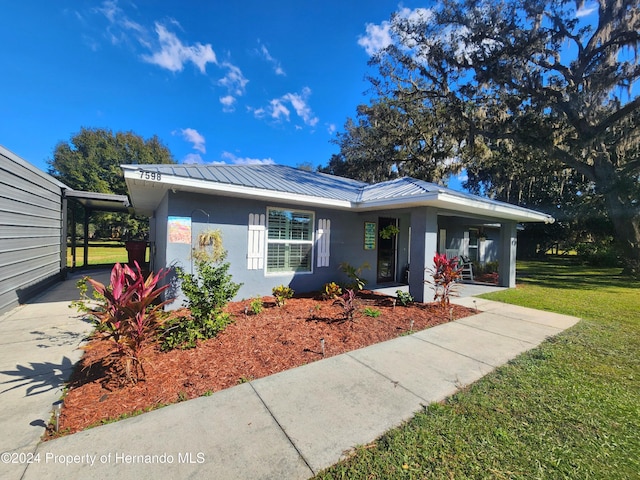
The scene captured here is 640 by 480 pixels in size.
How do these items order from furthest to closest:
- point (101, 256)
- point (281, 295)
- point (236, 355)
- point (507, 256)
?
point (101, 256) < point (507, 256) < point (281, 295) < point (236, 355)

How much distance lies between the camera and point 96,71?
39.3 feet

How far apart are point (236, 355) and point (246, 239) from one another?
→ 309cm

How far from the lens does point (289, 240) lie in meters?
6.89

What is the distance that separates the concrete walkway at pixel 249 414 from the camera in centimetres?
195

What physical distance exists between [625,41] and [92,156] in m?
40.8

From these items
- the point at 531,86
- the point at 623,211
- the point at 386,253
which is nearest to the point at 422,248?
the point at 386,253

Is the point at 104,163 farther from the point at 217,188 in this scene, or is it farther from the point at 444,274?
the point at 444,274

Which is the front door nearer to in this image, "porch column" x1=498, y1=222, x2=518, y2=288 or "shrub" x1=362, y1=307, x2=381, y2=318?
"shrub" x1=362, y1=307, x2=381, y2=318

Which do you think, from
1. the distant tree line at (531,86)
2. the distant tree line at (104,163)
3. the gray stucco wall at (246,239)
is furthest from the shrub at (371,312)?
the distant tree line at (104,163)

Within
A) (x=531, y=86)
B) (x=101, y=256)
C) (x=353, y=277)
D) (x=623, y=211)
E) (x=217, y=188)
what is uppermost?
(x=531, y=86)

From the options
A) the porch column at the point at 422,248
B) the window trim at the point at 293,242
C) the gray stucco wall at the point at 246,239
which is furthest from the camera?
the window trim at the point at 293,242

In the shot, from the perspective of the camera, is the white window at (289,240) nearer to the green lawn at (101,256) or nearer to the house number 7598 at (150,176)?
the house number 7598 at (150,176)

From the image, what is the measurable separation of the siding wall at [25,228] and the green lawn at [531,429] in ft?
24.4

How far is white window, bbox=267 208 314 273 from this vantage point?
6.66m
